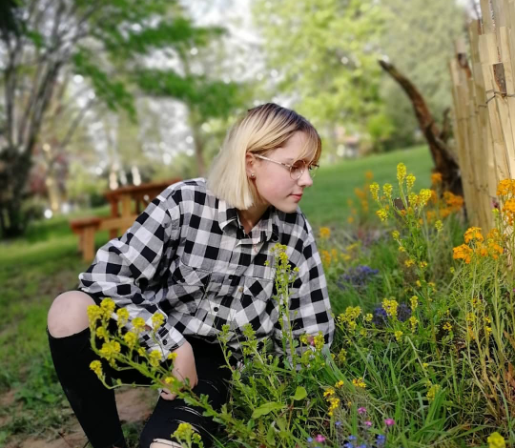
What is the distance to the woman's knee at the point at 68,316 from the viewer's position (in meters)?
1.86

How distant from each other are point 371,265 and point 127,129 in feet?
95.7

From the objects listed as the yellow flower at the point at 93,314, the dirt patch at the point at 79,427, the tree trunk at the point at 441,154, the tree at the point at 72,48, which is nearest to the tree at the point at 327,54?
the tree at the point at 72,48

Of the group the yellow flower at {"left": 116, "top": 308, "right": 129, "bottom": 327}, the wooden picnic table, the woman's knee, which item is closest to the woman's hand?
the woman's knee

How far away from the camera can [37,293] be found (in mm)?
5727

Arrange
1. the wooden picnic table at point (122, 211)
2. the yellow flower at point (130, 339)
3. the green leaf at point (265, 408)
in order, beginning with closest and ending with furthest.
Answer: the yellow flower at point (130, 339), the green leaf at point (265, 408), the wooden picnic table at point (122, 211)

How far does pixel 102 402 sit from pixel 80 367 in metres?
0.16

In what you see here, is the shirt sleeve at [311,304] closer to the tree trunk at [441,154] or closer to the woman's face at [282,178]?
the woman's face at [282,178]

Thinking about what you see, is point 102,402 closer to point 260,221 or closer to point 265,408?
point 265,408

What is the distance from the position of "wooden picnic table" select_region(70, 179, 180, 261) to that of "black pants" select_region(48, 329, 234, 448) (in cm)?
434

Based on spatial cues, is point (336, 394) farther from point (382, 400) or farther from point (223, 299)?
point (223, 299)

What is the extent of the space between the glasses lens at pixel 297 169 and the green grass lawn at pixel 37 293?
1664mm

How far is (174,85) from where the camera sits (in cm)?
1060

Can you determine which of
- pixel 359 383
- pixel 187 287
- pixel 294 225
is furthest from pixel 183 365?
pixel 294 225

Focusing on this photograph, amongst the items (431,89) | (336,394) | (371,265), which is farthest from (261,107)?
(431,89)
